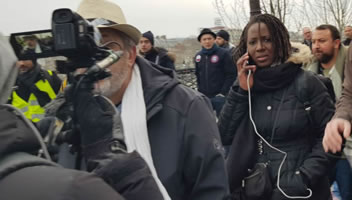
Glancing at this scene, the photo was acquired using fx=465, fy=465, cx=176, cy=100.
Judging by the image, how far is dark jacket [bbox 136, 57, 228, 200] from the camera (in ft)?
7.39

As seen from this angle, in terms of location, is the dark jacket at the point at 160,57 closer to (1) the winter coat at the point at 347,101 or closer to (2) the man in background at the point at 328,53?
(2) the man in background at the point at 328,53

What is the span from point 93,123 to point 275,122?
1.93m

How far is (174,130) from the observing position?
7.49 ft

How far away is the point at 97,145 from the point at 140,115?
93 cm

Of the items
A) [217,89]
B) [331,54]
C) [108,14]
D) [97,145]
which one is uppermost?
[108,14]

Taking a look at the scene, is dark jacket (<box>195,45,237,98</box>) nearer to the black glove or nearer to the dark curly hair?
the dark curly hair

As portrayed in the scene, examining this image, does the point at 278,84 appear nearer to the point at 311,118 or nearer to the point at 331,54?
the point at 311,118

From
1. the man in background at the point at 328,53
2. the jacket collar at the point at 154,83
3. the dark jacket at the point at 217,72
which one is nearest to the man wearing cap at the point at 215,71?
the dark jacket at the point at 217,72

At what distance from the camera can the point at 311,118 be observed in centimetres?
305

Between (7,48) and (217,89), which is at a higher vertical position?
(7,48)

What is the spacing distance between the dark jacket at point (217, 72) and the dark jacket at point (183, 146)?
16.5ft

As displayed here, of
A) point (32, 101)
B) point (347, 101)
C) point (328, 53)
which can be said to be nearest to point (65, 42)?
point (347, 101)

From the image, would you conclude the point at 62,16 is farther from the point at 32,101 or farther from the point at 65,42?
the point at 32,101

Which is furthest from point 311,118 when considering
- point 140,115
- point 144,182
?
point 144,182
